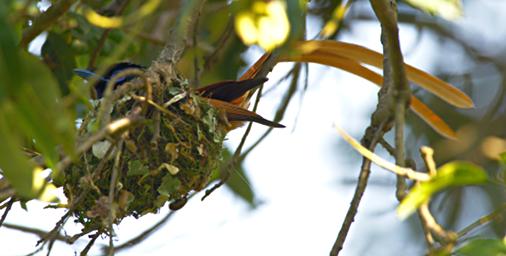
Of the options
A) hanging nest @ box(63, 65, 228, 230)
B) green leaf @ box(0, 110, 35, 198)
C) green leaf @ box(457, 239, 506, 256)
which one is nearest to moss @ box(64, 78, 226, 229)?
hanging nest @ box(63, 65, 228, 230)

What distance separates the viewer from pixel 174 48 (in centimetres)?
303

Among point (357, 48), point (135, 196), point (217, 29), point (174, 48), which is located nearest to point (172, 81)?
point (174, 48)

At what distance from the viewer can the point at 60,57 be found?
163 inches

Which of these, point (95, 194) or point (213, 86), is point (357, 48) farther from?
point (95, 194)

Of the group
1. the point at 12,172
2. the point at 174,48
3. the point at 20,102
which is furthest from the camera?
the point at 174,48

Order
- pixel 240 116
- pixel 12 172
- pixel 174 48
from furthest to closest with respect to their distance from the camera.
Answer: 1. pixel 240 116
2. pixel 174 48
3. pixel 12 172

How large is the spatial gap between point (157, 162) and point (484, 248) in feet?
5.19

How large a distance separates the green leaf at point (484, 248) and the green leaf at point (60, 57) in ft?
8.85

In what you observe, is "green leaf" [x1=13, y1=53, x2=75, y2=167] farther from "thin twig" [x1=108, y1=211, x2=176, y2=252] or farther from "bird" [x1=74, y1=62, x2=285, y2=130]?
"thin twig" [x1=108, y1=211, x2=176, y2=252]

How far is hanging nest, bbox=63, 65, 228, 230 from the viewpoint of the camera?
303 centimetres

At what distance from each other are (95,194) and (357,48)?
1159mm

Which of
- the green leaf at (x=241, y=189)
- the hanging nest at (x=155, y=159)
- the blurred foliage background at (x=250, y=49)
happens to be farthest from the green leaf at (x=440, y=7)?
the green leaf at (x=241, y=189)

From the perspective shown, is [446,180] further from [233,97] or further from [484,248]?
[233,97]

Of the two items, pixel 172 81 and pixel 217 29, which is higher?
pixel 172 81
